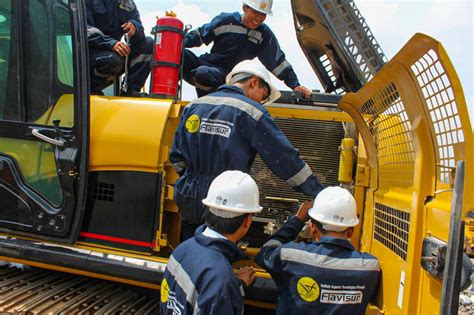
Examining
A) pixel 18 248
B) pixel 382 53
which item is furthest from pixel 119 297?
pixel 382 53

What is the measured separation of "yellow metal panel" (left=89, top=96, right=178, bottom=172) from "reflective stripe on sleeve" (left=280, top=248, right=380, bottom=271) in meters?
1.15

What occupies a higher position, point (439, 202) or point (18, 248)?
point (439, 202)

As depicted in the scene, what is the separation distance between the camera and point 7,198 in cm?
315

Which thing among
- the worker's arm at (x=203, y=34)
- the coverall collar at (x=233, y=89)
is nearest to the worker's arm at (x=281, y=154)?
the coverall collar at (x=233, y=89)

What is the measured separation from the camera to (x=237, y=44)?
15.0 feet

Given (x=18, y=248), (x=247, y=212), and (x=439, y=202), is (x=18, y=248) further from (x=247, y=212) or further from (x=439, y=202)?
(x=439, y=202)

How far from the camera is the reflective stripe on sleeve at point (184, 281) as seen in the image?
172 cm

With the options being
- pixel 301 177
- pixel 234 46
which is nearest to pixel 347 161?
pixel 301 177

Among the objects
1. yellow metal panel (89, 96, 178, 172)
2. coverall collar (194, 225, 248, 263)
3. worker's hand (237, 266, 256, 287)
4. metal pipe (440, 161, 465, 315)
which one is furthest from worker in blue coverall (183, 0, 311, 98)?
metal pipe (440, 161, 465, 315)

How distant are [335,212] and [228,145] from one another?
709 millimetres

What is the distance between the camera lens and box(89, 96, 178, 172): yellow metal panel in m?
2.97

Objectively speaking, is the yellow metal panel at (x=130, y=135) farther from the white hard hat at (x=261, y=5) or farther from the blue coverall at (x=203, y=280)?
the white hard hat at (x=261, y=5)

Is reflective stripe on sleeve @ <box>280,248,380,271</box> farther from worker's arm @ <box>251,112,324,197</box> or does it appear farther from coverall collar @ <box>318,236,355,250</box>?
worker's arm @ <box>251,112,324,197</box>

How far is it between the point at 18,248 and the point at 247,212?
1889 millimetres
